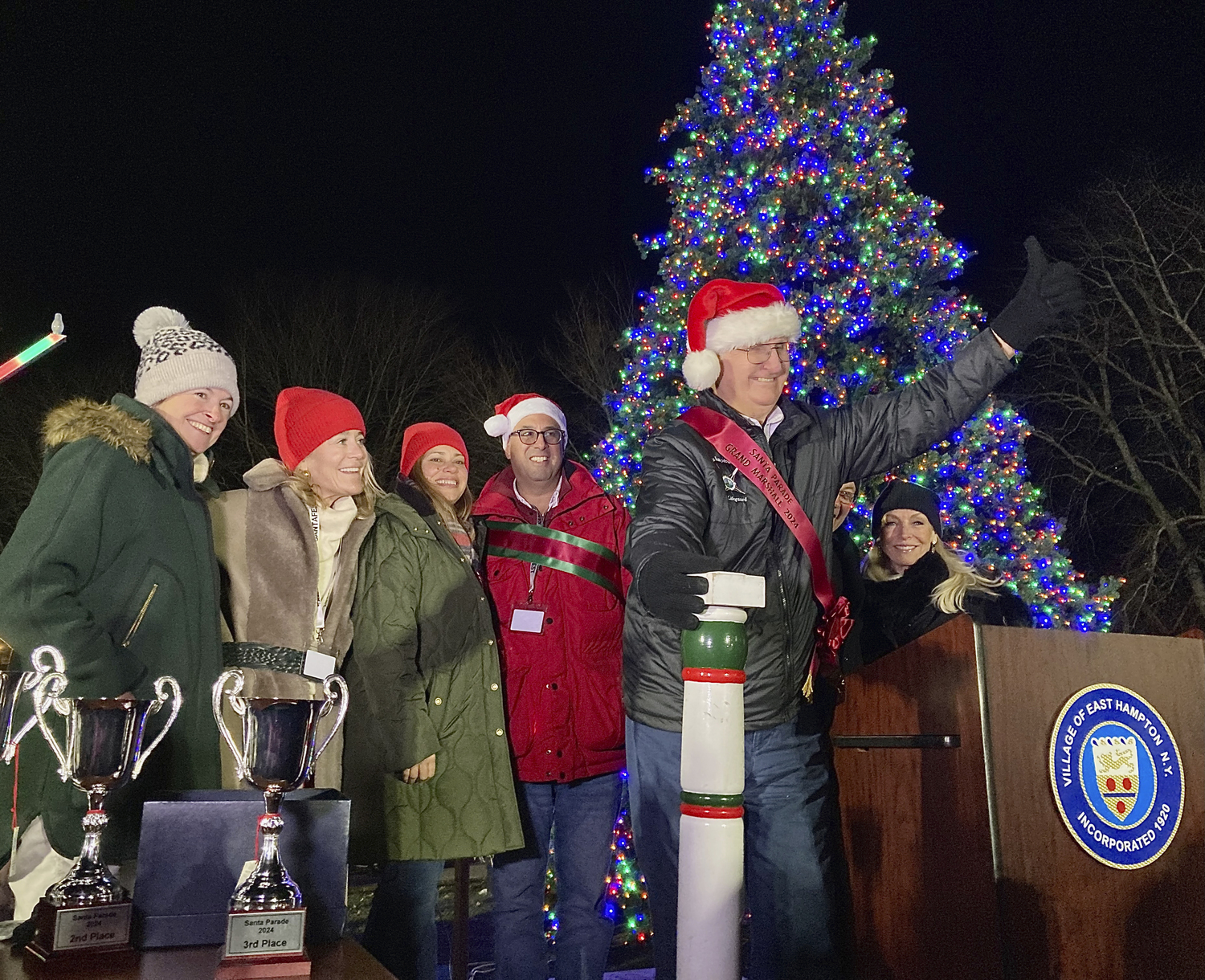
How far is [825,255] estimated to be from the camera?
8008 mm

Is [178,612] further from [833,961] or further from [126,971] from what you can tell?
[833,961]

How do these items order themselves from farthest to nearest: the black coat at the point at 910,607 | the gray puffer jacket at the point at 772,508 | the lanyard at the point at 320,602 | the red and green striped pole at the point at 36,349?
the red and green striped pole at the point at 36,349
the black coat at the point at 910,607
the lanyard at the point at 320,602
the gray puffer jacket at the point at 772,508

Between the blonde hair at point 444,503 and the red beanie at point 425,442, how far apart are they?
4cm

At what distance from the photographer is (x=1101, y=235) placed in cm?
1844

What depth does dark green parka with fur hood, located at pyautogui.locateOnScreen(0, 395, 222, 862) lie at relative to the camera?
2371 mm

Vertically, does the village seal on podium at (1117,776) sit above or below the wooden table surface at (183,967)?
above

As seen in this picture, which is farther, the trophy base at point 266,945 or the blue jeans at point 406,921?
the blue jeans at point 406,921

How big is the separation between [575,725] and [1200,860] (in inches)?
75.5

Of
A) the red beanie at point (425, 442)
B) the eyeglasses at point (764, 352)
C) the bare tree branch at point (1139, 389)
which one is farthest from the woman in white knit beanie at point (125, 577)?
the bare tree branch at point (1139, 389)

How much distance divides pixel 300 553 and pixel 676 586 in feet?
6.27

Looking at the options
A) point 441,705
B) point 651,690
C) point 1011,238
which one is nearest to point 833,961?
point 651,690

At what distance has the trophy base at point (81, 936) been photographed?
1.59m

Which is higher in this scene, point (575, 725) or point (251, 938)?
point (575, 725)

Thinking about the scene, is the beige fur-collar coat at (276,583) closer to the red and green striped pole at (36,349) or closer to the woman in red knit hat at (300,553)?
the woman in red knit hat at (300,553)
